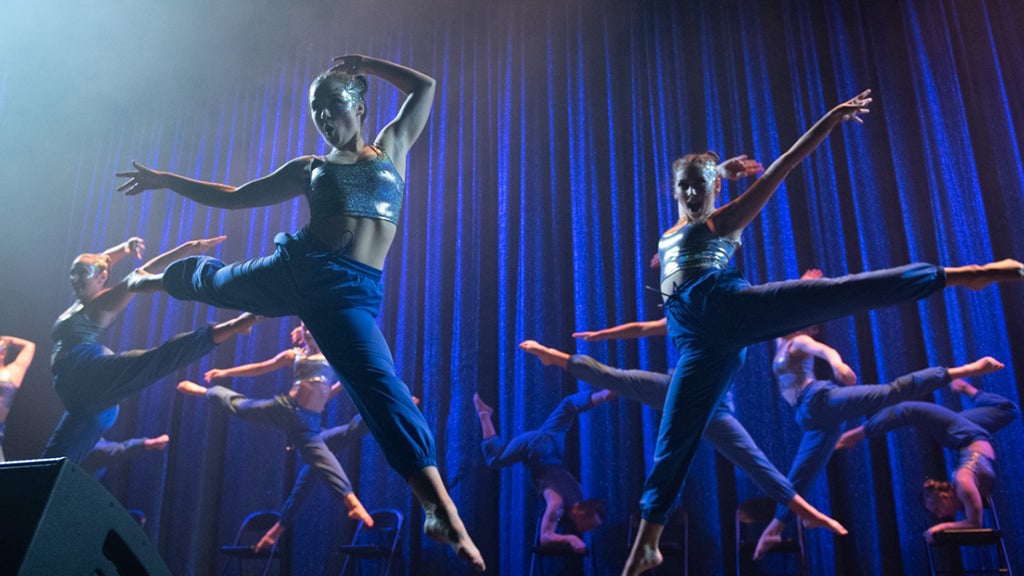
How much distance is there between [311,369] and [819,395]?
9.94ft

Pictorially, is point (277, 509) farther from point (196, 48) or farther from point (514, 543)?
point (196, 48)

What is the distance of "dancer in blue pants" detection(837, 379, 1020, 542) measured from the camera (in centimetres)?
389

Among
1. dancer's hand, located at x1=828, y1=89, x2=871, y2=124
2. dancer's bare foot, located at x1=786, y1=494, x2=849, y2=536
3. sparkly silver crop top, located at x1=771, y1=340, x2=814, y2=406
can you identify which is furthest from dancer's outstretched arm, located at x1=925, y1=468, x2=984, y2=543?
dancer's hand, located at x1=828, y1=89, x2=871, y2=124

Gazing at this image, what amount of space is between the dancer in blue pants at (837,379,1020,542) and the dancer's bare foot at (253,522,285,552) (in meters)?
3.29

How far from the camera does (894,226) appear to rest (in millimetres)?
4836

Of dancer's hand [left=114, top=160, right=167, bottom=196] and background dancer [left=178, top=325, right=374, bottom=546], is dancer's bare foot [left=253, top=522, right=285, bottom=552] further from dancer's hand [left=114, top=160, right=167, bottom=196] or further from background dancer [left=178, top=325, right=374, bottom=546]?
dancer's hand [left=114, top=160, right=167, bottom=196]

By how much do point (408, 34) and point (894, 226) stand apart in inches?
156

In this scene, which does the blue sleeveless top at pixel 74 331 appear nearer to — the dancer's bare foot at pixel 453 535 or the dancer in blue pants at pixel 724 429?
the dancer in blue pants at pixel 724 429

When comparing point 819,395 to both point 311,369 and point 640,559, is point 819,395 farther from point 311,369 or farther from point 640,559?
point 311,369

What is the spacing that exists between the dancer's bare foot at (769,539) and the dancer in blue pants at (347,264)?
2.10 meters

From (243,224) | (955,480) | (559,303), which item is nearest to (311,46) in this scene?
(243,224)

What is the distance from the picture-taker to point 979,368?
3805 millimetres

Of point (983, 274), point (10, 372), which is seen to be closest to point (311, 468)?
point (10, 372)

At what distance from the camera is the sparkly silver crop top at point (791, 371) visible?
4.42 metres
